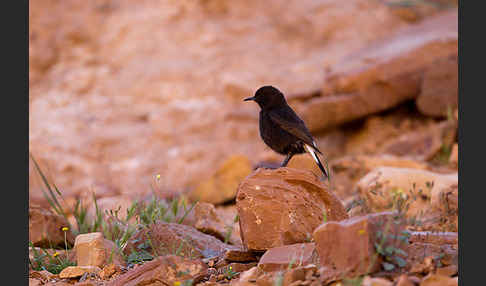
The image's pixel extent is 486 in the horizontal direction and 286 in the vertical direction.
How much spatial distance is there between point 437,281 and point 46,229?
3.65m

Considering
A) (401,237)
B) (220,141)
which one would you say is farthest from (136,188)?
(401,237)

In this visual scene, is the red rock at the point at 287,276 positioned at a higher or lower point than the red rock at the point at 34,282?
higher

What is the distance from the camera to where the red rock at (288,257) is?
3523 mm

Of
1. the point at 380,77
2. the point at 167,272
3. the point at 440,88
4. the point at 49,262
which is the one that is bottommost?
the point at 49,262

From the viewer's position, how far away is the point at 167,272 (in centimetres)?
364

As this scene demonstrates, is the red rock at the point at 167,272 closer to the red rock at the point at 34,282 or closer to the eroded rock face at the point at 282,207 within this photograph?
the eroded rock face at the point at 282,207

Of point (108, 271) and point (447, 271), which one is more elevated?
point (447, 271)

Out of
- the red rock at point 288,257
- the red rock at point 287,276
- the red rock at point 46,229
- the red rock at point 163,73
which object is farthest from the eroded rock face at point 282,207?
the red rock at point 163,73

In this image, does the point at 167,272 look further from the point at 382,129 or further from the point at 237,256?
the point at 382,129

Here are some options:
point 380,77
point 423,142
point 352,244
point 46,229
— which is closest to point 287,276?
point 352,244

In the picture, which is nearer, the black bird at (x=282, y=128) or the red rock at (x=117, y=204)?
the black bird at (x=282, y=128)

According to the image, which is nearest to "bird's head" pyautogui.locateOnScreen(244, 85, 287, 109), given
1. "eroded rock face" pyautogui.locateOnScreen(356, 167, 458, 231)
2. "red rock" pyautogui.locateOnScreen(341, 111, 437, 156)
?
"eroded rock face" pyautogui.locateOnScreen(356, 167, 458, 231)

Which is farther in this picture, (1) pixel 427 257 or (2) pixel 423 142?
(2) pixel 423 142

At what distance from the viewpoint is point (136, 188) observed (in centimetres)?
1026
